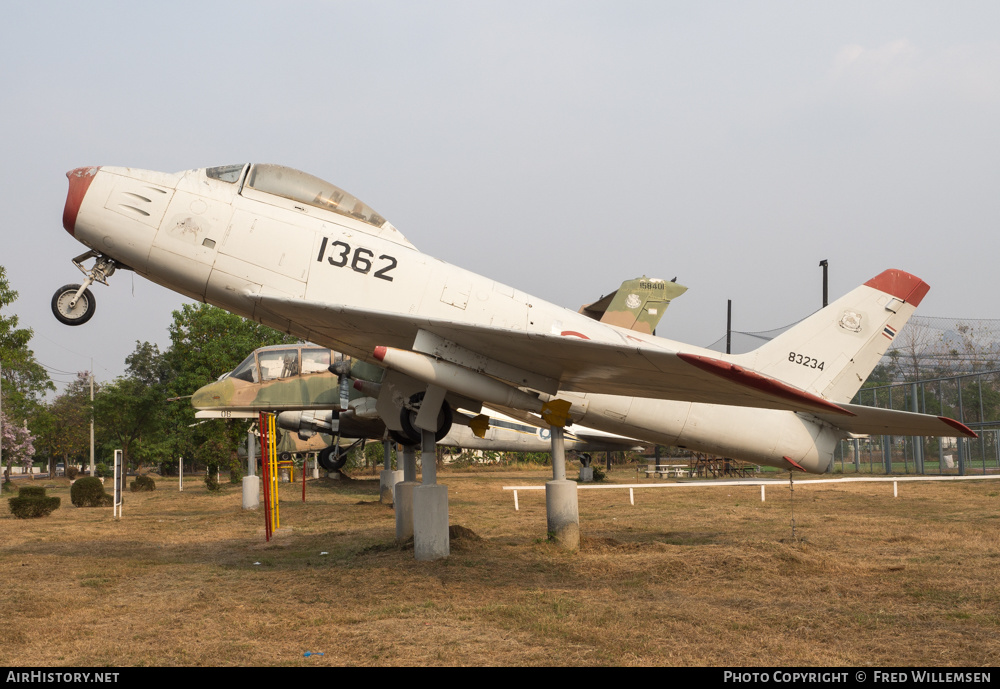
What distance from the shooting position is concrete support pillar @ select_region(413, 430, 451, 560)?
9.36 m

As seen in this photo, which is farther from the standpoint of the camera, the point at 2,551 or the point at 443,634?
the point at 2,551

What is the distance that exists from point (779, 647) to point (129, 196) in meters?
7.85

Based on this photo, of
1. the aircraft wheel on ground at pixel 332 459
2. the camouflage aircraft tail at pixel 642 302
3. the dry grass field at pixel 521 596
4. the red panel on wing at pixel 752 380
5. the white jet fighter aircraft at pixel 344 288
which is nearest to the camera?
the dry grass field at pixel 521 596

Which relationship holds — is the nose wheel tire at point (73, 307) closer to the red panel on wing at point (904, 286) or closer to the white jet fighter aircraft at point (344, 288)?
the white jet fighter aircraft at point (344, 288)

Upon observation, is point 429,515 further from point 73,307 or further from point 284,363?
point 284,363

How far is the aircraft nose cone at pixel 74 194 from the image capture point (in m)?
8.12

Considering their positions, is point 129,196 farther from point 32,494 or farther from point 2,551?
point 32,494

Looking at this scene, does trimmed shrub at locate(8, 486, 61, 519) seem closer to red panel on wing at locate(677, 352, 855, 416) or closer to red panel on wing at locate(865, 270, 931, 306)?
red panel on wing at locate(677, 352, 855, 416)

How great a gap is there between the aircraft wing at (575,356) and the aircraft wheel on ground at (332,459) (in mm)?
12751

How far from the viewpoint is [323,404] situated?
18.8 metres

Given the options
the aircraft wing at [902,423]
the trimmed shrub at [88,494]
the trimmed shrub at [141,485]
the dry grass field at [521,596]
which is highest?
the aircraft wing at [902,423]

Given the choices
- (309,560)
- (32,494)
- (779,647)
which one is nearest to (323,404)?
(32,494)

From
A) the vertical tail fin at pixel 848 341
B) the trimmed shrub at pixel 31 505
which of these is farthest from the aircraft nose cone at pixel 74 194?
the trimmed shrub at pixel 31 505

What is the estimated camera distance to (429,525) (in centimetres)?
936
